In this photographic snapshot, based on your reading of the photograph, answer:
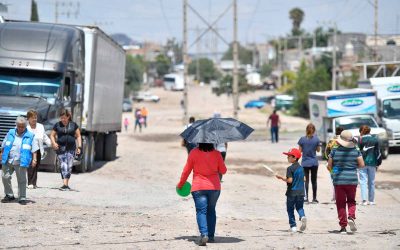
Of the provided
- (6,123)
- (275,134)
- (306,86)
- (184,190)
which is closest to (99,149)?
(6,123)

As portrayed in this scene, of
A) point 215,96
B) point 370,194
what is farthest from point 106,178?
point 215,96

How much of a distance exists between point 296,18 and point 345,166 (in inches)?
6516

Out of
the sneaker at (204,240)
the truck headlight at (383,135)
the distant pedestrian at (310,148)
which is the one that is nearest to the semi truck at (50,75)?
the distant pedestrian at (310,148)

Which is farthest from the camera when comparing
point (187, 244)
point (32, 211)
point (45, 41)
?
point (45, 41)

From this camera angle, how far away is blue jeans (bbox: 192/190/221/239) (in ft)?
42.7

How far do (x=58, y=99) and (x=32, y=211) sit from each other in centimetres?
880

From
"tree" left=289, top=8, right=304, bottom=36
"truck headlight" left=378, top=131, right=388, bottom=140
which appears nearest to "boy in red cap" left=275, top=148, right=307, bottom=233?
"truck headlight" left=378, top=131, right=388, bottom=140

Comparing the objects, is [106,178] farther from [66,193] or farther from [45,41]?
[66,193]

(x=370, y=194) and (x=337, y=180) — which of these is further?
(x=370, y=194)

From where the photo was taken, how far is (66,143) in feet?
67.3

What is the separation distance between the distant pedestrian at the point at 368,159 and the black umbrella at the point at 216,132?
21.4 feet

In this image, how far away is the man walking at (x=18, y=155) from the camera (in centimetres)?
1714

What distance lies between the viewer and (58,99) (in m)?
24.8

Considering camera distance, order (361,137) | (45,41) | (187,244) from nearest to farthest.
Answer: (187,244)
(361,137)
(45,41)
